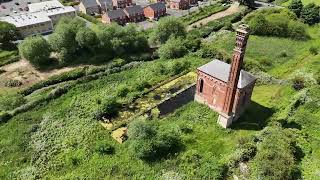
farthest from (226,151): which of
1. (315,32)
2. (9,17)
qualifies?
(9,17)

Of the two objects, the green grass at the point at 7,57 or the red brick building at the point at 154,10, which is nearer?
the green grass at the point at 7,57

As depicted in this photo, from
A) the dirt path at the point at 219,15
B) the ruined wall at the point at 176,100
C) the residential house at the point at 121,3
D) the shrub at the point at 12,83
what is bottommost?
the dirt path at the point at 219,15

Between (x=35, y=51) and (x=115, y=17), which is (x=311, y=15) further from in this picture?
(x=35, y=51)

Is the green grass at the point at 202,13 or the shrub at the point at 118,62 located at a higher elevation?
the shrub at the point at 118,62

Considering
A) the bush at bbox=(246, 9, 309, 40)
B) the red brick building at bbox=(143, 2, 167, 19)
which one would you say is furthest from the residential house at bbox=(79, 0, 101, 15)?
the bush at bbox=(246, 9, 309, 40)

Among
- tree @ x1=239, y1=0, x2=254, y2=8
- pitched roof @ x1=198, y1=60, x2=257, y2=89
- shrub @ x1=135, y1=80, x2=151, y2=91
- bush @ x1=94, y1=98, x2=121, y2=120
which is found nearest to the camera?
pitched roof @ x1=198, y1=60, x2=257, y2=89

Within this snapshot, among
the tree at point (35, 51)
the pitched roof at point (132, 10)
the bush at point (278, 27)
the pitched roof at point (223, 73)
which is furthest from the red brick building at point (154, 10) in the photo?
the pitched roof at point (223, 73)

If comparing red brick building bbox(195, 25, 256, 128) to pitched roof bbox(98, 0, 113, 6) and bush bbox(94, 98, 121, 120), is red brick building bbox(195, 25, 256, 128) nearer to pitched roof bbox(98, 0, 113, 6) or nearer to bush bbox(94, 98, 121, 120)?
bush bbox(94, 98, 121, 120)

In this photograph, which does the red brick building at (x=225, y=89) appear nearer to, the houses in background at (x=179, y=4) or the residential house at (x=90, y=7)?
the houses in background at (x=179, y=4)
